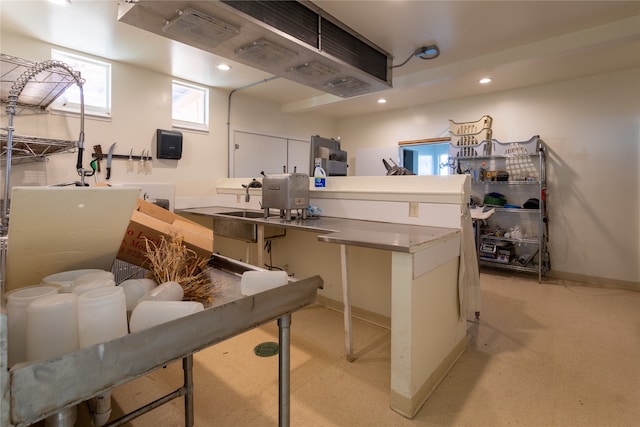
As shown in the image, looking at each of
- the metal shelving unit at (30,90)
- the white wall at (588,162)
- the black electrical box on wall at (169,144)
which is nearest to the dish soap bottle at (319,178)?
the metal shelving unit at (30,90)

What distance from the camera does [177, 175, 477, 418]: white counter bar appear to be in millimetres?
1666

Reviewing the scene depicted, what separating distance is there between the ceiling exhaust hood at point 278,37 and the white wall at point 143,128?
74.7 inches

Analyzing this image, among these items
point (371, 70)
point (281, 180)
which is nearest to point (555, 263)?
point (371, 70)

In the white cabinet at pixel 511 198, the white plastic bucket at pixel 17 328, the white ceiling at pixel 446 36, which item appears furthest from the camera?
the white cabinet at pixel 511 198

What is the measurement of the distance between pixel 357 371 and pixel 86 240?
5.72 ft

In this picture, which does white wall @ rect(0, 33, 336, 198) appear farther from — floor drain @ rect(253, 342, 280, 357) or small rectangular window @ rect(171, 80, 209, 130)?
floor drain @ rect(253, 342, 280, 357)

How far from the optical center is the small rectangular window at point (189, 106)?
418 centimetres

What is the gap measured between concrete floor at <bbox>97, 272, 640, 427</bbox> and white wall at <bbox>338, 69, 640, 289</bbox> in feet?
4.35

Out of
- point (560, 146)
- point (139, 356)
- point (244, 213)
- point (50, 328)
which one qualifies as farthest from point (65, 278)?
point (560, 146)

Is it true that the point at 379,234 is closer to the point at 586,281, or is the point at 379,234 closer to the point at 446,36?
the point at 446,36

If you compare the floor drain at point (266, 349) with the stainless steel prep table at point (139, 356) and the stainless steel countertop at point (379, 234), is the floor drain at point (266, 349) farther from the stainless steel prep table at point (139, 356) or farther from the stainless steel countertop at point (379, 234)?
the stainless steel prep table at point (139, 356)

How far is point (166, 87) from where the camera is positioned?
13.1 ft

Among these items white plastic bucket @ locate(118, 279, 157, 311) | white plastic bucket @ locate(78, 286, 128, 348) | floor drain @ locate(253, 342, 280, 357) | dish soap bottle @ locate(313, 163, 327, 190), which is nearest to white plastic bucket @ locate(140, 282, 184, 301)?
white plastic bucket @ locate(118, 279, 157, 311)

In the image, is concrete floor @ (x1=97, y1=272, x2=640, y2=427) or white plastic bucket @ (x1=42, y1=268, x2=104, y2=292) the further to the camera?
concrete floor @ (x1=97, y1=272, x2=640, y2=427)
